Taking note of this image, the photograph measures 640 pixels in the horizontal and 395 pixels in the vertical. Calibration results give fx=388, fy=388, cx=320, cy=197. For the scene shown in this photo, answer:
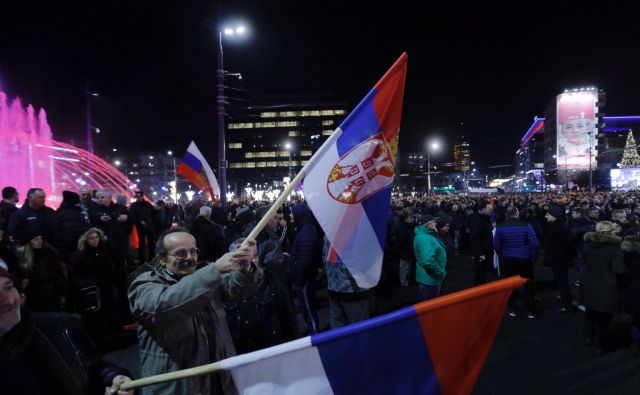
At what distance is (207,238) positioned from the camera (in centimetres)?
858

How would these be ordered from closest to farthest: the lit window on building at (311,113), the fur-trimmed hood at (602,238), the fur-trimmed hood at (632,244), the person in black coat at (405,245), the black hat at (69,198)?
the fur-trimmed hood at (632,244) → the fur-trimmed hood at (602,238) → the black hat at (69,198) → the person in black coat at (405,245) → the lit window on building at (311,113)

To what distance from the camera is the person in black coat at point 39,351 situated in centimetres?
152

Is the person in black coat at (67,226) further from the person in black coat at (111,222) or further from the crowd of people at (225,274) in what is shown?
the person in black coat at (111,222)

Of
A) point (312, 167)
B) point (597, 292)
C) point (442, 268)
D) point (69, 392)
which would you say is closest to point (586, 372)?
point (597, 292)

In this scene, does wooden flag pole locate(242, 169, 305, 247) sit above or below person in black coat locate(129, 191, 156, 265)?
above

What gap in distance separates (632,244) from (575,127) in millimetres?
76076

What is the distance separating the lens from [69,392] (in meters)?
1.70

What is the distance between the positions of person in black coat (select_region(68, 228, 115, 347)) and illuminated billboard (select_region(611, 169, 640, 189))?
6729 cm

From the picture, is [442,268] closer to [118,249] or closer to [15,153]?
[118,249]

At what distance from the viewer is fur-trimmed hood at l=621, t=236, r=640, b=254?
5.64 meters

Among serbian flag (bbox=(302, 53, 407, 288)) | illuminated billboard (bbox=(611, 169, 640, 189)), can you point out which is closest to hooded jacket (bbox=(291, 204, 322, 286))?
serbian flag (bbox=(302, 53, 407, 288))

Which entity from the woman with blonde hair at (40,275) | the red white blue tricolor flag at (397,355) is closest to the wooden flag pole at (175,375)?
the red white blue tricolor flag at (397,355)

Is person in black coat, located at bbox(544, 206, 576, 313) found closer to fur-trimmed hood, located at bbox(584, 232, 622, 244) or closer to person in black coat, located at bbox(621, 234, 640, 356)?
fur-trimmed hood, located at bbox(584, 232, 622, 244)

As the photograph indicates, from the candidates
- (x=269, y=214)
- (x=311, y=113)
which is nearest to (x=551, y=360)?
(x=269, y=214)
